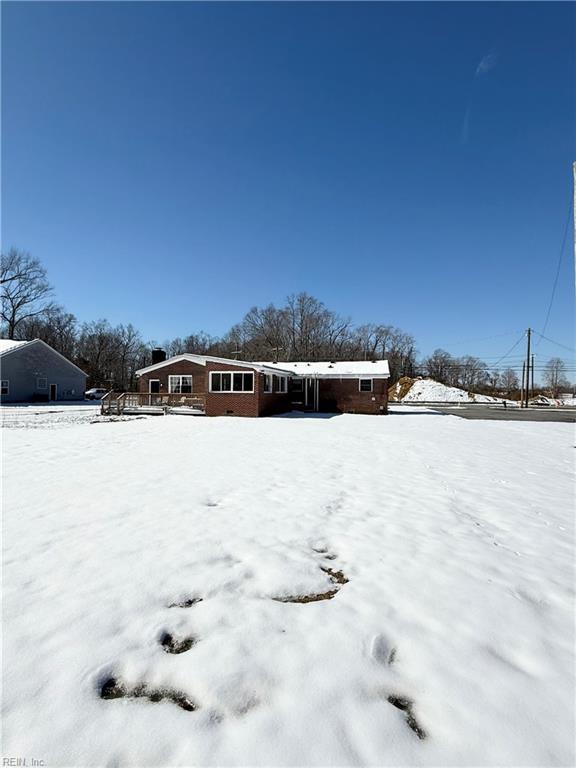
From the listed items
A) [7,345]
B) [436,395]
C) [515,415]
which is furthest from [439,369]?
[7,345]

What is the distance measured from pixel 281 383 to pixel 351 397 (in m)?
4.67

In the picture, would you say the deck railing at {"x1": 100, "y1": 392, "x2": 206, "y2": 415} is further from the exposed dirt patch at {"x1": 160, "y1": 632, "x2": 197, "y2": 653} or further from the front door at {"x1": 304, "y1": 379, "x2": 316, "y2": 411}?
the exposed dirt patch at {"x1": 160, "y1": 632, "x2": 197, "y2": 653}

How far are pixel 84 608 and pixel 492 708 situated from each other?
8.90 ft

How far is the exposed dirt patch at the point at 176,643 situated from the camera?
235cm

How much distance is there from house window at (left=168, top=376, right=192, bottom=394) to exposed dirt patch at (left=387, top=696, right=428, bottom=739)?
2424 centimetres

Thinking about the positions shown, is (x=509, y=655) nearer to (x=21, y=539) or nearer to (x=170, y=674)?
(x=170, y=674)

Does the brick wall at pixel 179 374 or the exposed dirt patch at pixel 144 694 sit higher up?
the brick wall at pixel 179 374

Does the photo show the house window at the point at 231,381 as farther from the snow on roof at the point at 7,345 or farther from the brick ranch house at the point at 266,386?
the snow on roof at the point at 7,345

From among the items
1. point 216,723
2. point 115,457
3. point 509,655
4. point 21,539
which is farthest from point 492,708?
point 115,457

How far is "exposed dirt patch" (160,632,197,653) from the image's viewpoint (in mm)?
2346

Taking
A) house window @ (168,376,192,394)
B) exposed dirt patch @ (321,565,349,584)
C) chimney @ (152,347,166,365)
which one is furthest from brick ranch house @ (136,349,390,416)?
exposed dirt patch @ (321,565,349,584)

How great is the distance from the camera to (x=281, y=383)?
23203mm

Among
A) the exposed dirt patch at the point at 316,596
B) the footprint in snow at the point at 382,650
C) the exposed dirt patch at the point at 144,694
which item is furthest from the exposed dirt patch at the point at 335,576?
the exposed dirt patch at the point at 144,694

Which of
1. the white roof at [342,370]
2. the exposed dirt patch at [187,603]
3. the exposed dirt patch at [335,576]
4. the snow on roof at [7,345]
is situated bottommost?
the exposed dirt patch at [335,576]
